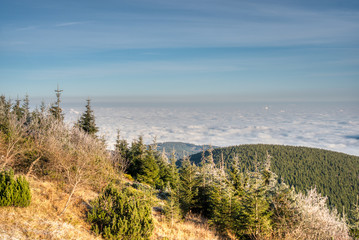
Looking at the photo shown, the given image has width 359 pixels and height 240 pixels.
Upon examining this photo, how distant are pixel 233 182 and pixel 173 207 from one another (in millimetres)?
8657

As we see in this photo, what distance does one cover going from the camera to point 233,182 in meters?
24.5

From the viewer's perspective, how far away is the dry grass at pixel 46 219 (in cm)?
936

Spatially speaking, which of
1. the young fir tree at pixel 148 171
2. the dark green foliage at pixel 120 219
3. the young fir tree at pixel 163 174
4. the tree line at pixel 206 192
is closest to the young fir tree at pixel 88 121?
the young fir tree at pixel 148 171

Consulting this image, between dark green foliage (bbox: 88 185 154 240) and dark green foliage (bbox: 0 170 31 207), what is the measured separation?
3.42 meters

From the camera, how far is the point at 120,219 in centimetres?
1119

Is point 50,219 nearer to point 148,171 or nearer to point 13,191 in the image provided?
point 13,191

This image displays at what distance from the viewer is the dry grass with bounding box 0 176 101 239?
30.7 feet

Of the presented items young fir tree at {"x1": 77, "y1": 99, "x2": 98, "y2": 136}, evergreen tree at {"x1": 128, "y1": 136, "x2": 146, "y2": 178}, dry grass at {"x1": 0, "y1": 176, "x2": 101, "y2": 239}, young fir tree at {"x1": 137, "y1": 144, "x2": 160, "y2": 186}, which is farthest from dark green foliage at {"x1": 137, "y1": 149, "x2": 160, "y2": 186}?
dry grass at {"x1": 0, "y1": 176, "x2": 101, "y2": 239}

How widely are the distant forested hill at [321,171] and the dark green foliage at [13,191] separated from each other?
5568 inches

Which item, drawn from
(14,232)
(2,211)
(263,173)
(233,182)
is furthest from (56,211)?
(263,173)

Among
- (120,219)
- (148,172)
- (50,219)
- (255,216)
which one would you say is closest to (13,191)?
(50,219)

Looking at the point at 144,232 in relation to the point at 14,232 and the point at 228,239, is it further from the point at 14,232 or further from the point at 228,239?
the point at 228,239

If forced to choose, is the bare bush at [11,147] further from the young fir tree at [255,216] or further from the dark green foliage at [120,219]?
the young fir tree at [255,216]

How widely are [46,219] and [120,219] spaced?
12.3 feet
